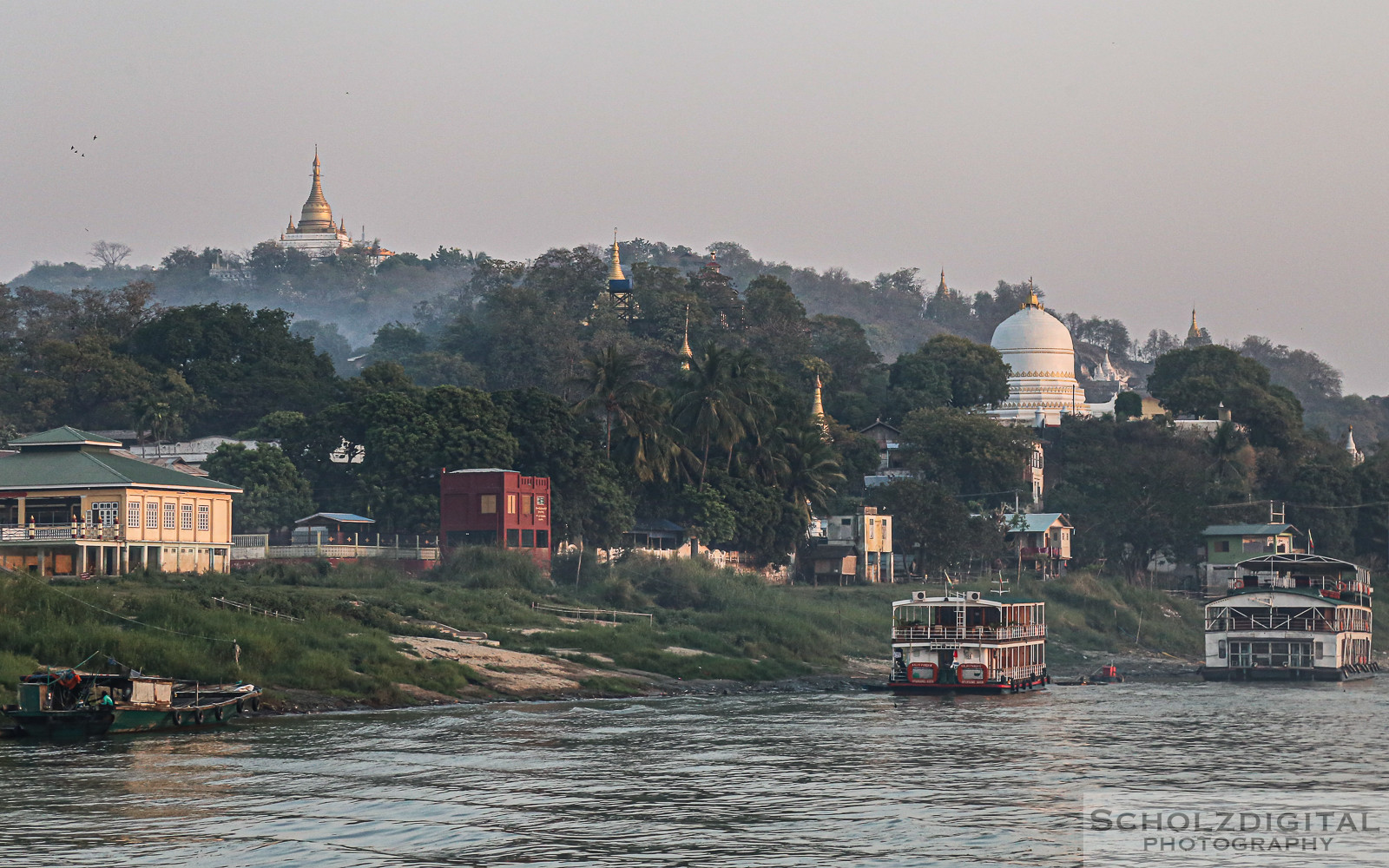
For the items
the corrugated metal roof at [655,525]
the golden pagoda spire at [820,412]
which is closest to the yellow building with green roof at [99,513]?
the corrugated metal roof at [655,525]

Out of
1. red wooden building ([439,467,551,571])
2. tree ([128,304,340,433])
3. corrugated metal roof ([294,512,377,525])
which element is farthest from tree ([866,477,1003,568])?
corrugated metal roof ([294,512,377,525])

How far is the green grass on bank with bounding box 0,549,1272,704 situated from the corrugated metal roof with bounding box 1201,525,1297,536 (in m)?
7.41

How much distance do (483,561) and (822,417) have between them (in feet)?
163

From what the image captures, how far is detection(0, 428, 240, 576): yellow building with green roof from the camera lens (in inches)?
3036

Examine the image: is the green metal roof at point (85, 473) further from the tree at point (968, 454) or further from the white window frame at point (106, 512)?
the tree at point (968, 454)

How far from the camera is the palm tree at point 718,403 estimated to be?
110312 millimetres

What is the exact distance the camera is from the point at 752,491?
110500mm

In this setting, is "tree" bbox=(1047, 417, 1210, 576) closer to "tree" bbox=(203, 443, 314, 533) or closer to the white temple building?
the white temple building

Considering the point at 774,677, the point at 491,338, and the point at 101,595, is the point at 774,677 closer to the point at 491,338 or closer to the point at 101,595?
the point at 101,595

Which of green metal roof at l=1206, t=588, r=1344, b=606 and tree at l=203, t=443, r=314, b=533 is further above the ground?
tree at l=203, t=443, r=314, b=533

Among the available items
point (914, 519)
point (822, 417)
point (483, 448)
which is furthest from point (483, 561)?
point (822, 417)

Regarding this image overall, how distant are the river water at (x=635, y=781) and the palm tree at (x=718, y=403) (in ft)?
146

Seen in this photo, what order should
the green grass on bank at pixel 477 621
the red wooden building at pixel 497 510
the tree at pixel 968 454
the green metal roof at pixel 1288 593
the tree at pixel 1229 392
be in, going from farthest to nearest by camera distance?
the tree at pixel 1229 392, the tree at pixel 968 454, the red wooden building at pixel 497 510, the green metal roof at pixel 1288 593, the green grass on bank at pixel 477 621

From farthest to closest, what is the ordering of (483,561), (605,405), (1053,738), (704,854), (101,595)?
(605,405) → (483,561) → (101,595) → (1053,738) → (704,854)
